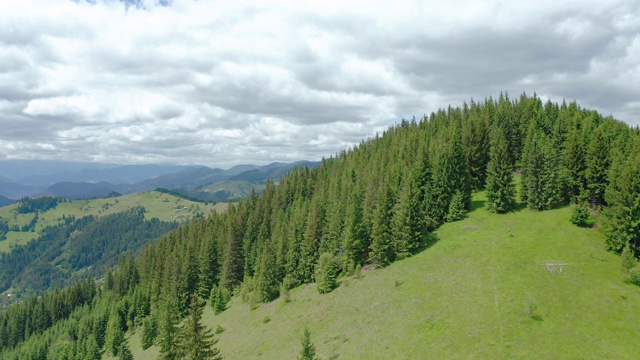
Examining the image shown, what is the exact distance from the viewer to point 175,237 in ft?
540

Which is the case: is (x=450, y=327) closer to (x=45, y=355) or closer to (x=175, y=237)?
(x=175, y=237)

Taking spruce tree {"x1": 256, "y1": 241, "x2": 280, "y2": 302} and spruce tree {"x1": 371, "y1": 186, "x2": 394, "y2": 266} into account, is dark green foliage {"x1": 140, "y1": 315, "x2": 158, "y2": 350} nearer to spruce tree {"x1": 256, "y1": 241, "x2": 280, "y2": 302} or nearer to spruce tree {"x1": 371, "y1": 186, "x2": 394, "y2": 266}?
spruce tree {"x1": 256, "y1": 241, "x2": 280, "y2": 302}

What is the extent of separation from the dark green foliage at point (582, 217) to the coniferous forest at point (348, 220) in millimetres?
419

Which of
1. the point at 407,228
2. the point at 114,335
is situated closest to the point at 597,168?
the point at 407,228

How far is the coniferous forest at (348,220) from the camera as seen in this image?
81938 millimetres

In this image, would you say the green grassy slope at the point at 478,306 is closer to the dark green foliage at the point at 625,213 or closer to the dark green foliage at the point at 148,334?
the dark green foliage at the point at 625,213

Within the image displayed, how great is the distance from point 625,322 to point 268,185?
5501 inches

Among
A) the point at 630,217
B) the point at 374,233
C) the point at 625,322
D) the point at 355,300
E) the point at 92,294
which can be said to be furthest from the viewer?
the point at 92,294

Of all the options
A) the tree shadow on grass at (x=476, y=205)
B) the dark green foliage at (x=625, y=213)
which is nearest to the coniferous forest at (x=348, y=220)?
the dark green foliage at (x=625, y=213)

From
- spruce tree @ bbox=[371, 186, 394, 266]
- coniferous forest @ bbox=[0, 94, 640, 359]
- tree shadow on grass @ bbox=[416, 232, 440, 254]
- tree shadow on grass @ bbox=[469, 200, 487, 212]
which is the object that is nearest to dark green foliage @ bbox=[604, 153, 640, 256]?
coniferous forest @ bbox=[0, 94, 640, 359]

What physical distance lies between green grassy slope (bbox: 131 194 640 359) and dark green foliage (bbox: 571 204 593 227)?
1.90m

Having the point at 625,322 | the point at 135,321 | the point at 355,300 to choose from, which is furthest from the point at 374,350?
the point at 135,321

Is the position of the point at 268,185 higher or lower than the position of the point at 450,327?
higher

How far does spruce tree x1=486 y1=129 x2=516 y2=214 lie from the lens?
301 feet
